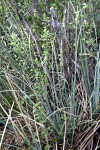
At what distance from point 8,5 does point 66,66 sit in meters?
1.17

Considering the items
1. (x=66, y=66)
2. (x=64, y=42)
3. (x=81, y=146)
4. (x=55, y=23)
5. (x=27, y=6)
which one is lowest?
(x=81, y=146)

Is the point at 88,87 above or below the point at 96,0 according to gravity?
below

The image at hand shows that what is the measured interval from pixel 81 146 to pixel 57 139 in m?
0.19

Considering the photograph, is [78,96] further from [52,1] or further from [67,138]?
[52,1]

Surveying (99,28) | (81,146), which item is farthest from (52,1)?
(81,146)

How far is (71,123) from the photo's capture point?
1.18m

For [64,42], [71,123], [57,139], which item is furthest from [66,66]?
[57,139]

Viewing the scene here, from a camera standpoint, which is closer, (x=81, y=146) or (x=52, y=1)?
(x=81, y=146)

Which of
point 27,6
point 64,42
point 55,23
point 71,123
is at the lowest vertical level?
point 71,123

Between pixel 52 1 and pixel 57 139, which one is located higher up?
pixel 52 1

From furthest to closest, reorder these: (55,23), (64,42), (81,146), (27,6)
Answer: (27,6), (64,42), (55,23), (81,146)

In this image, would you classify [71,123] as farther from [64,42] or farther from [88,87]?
[64,42]

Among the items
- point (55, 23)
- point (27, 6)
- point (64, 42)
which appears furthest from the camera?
point (27, 6)

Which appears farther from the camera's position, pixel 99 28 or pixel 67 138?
pixel 99 28
